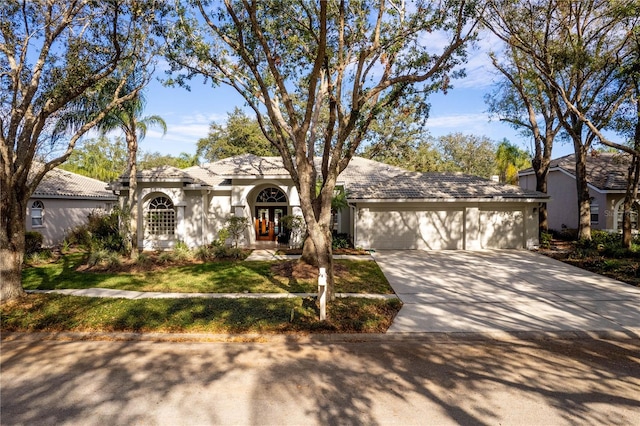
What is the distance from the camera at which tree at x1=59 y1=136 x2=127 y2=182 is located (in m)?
35.8

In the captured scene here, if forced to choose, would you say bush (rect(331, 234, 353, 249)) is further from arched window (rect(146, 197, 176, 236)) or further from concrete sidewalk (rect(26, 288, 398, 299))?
concrete sidewalk (rect(26, 288, 398, 299))

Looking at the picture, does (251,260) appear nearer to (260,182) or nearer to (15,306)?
(260,182)

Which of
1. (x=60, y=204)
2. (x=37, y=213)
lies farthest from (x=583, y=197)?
(x=37, y=213)

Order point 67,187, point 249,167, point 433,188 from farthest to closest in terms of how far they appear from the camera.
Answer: point 67,187 → point 249,167 → point 433,188

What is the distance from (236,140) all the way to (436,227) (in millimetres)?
26775

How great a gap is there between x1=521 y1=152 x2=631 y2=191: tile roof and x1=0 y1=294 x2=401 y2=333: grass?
1882 cm

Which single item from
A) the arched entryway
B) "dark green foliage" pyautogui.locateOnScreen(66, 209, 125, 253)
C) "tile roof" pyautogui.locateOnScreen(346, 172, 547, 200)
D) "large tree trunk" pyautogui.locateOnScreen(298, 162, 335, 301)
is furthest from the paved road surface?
the arched entryway

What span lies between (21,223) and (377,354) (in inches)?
350

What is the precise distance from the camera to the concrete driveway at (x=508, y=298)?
7633mm

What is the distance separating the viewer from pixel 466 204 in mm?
18547

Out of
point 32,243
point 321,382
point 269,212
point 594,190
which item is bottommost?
point 321,382

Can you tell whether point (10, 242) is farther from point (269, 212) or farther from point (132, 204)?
point (269, 212)

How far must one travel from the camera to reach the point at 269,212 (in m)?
21.2

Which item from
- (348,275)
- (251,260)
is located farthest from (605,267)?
(251,260)
